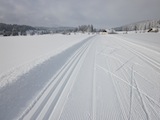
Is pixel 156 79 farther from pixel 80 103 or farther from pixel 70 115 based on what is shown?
pixel 70 115

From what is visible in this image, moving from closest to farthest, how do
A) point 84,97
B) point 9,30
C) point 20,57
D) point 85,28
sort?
point 84,97 → point 20,57 → point 9,30 → point 85,28

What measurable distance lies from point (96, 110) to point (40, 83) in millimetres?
2775

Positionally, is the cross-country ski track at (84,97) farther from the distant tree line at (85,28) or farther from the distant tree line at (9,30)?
the distant tree line at (85,28)

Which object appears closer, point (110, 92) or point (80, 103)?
point (80, 103)

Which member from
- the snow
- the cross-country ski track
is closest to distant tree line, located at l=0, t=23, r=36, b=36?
the snow

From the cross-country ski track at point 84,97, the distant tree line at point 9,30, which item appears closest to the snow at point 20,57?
the cross-country ski track at point 84,97

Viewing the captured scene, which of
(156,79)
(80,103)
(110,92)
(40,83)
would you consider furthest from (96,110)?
(156,79)

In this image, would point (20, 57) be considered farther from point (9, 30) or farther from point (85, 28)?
point (85, 28)

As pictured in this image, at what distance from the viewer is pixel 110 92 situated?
15.1 ft

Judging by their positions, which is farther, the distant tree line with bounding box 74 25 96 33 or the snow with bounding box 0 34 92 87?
the distant tree line with bounding box 74 25 96 33

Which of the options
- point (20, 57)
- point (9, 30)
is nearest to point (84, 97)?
point (20, 57)

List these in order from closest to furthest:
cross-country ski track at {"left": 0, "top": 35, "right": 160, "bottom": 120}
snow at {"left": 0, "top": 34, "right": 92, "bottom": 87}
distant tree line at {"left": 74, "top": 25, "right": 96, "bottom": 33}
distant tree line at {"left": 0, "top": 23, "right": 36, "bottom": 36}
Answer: cross-country ski track at {"left": 0, "top": 35, "right": 160, "bottom": 120} < snow at {"left": 0, "top": 34, "right": 92, "bottom": 87} < distant tree line at {"left": 0, "top": 23, "right": 36, "bottom": 36} < distant tree line at {"left": 74, "top": 25, "right": 96, "bottom": 33}

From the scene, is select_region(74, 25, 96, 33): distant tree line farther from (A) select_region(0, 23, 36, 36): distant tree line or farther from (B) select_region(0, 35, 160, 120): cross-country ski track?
(B) select_region(0, 35, 160, 120): cross-country ski track

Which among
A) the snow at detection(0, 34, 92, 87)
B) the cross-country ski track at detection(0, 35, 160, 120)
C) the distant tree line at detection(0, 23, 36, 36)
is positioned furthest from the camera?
the distant tree line at detection(0, 23, 36, 36)
